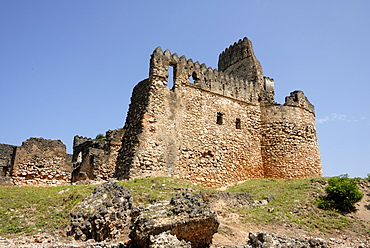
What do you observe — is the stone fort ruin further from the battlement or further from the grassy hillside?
the grassy hillside

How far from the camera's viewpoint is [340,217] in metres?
13.8

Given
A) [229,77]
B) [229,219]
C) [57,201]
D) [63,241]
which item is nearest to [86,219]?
[63,241]

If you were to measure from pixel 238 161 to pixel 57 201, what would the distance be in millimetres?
11237

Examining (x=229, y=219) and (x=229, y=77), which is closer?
(x=229, y=219)

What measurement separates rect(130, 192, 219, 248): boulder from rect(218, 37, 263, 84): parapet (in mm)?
15810

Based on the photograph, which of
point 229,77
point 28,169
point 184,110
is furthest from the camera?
point 229,77

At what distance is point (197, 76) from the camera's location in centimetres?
1988

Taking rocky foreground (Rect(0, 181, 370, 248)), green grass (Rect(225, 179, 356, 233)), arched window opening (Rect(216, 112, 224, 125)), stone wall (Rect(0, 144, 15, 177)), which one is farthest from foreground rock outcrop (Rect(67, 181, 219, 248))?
arched window opening (Rect(216, 112, 224, 125))

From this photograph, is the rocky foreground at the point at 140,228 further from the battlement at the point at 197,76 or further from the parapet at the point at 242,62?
the parapet at the point at 242,62

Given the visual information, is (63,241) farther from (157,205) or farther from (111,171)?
(111,171)

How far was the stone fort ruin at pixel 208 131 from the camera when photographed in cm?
1698

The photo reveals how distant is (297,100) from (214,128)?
7.21 meters

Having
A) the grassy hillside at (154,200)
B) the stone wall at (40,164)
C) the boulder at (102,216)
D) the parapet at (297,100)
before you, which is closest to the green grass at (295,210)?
the grassy hillside at (154,200)

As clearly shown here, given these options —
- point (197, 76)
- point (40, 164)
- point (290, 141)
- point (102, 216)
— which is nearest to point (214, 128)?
point (197, 76)
